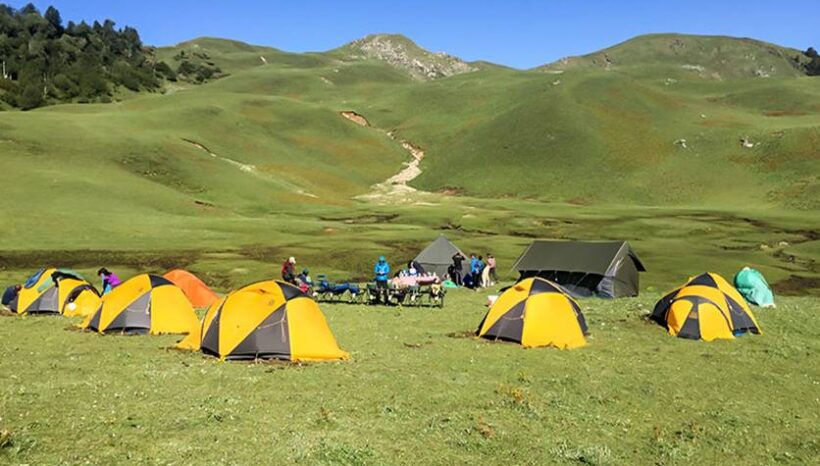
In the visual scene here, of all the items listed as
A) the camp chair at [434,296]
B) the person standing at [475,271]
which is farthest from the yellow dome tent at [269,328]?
the person standing at [475,271]

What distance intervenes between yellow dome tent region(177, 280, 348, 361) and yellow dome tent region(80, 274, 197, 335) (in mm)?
5083

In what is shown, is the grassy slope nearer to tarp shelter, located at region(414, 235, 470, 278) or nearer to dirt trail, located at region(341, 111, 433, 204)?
tarp shelter, located at region(414, 235, 470, 278)

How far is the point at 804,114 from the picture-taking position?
17975 centimetres

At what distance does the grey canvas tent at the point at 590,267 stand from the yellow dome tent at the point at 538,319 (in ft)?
44.8

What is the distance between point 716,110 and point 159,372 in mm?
188697

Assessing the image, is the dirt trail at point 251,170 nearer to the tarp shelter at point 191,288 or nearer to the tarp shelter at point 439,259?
the tarp shelter at point 439,259

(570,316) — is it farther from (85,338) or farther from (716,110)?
(716,110)

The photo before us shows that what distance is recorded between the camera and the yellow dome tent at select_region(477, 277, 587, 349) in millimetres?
24547

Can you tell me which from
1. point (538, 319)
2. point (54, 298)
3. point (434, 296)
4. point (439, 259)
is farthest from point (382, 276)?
point (54, 298)

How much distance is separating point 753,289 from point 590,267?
29.7ft

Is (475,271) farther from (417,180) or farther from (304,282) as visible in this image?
(417,180)

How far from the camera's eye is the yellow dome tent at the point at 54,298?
30.4 m

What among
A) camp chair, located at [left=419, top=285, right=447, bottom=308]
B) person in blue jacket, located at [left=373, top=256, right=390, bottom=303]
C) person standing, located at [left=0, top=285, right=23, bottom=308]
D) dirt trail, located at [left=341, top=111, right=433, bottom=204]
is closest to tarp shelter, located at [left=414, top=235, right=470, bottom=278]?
camp chair, located at [left=419, top=285, right=447, bottom=308]

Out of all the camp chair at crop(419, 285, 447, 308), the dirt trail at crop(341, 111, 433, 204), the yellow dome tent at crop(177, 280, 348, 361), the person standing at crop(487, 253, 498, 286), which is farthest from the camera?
the dirt trail at crop(341, 111, 433, 204)
